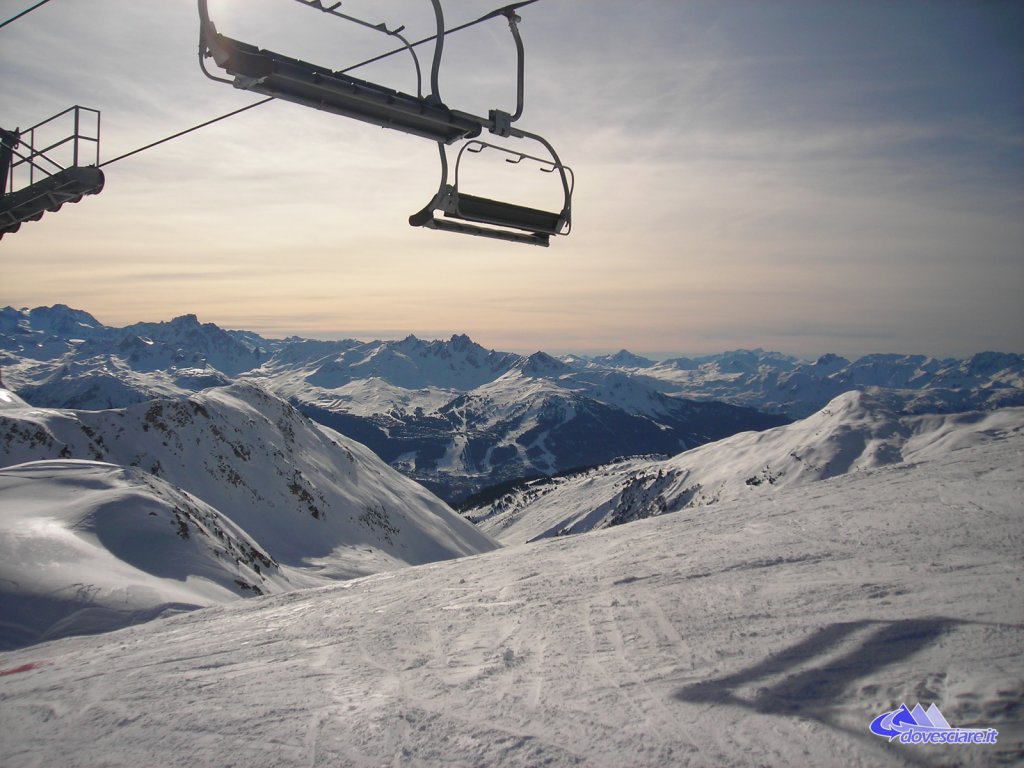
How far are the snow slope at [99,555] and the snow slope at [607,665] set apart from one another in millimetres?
2679

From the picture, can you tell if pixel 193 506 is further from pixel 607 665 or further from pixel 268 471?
pixel 268 471

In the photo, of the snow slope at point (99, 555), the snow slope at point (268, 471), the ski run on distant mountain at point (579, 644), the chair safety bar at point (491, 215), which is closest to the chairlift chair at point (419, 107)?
the chair safety bar at point (491, 215)

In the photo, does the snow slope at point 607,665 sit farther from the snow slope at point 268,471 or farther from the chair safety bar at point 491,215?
the snow slope at point 268,471

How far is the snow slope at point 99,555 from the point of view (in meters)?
15.9

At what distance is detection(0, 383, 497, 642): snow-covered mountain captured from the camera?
57.7 feet

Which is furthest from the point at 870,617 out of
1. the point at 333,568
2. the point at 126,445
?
the point at 126,445

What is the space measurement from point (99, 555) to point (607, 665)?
1735 cm

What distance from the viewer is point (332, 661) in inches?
366

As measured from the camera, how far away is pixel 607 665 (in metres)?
8.02

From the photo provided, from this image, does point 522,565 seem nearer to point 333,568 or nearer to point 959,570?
point 959,570

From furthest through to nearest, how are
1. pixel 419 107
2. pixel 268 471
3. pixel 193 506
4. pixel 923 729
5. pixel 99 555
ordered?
1. pixel 268 471
2. pixel 193 506
3. pixel 99 555
4. pixel 419 107
5. pixel 923 729

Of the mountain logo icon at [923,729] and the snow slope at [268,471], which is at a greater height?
the mountain logo icon at [923,729]

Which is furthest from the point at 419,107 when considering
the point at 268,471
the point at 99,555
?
the point at 268,471

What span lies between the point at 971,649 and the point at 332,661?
7.50m
